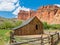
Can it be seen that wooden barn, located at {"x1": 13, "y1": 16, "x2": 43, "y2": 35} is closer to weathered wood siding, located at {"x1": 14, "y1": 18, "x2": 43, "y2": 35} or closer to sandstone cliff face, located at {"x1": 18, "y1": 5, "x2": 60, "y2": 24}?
weathered wood siding, located at {"x1": 14, "y1": 18, "x2": 43, "y2": 35}

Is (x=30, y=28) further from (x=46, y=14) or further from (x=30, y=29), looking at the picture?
(x=46, y=14)

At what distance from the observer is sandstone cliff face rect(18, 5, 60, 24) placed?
93.4 m

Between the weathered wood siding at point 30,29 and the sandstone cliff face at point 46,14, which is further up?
the sandstone cliff face at point 46,14

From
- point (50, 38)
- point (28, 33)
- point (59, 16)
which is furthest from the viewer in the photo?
point (59, 16)

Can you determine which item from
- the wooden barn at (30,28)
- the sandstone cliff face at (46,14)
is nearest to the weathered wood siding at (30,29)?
the wooden barn at (30,28)

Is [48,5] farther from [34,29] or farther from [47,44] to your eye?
[47,44]

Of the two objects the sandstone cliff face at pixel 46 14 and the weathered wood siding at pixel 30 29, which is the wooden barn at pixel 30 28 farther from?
the sandstone cliff face at pixel 46 14

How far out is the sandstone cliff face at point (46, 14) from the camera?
93412 mm

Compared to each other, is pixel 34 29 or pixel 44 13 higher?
pixel 44 13

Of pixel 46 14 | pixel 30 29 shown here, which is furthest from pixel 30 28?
pixel 46 14

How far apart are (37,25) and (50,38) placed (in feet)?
72.0

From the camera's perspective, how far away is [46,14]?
380 ft

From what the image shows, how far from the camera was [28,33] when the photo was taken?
3478 cm

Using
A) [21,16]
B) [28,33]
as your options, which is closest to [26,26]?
[28,33]
